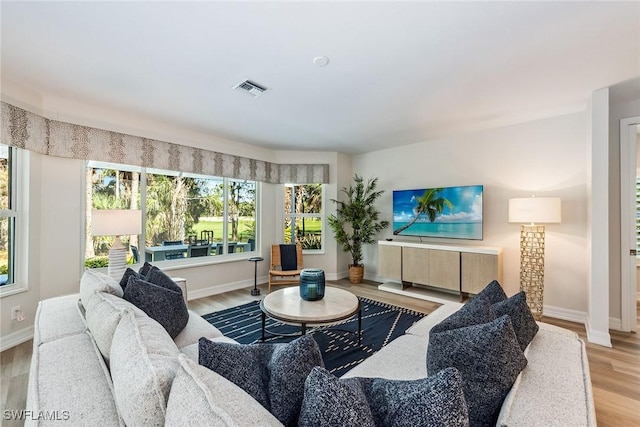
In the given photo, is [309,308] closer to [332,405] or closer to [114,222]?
[332,405]

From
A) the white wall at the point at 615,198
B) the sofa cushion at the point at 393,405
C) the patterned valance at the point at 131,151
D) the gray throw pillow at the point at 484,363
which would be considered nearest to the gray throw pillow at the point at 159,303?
the sofa cushion at the point at 393,405

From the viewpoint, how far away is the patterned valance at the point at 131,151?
8.78ft

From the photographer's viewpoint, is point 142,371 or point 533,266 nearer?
point 142,371

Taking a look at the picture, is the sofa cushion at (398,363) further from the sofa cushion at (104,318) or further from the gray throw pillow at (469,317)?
the sofa cushion at (104,318)

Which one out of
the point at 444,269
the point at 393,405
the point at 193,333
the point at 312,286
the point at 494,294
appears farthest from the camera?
the point at 444,269

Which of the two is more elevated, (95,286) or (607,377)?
(95,286)

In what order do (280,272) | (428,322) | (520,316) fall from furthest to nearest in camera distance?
1. (280,272)
2. (428,322)
3. (520,316)

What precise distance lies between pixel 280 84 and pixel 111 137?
7.57ft

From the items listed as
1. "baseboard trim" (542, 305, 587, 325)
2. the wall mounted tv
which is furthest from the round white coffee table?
"baseboard trim" (542, 305, 587, 325)

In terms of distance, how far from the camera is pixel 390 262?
455cm

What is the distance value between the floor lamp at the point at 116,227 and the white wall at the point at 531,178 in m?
4.06

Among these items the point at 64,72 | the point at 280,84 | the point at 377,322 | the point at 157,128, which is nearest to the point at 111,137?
the point at 157,128

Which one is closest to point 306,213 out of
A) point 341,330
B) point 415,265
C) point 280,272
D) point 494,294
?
point 280,272

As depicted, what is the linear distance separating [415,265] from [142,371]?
4018 millimetres
